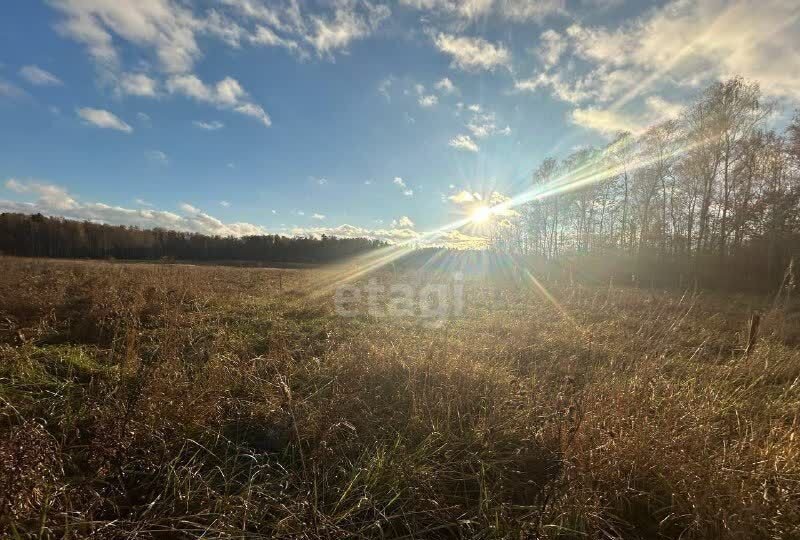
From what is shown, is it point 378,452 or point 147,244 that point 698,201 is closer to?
point 378,452

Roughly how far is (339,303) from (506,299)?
6.48 meters

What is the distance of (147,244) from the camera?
66.6 metres

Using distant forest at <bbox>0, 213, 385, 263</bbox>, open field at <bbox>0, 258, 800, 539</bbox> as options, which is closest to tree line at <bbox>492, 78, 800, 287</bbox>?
open field at <bbox>0, 258, 800, 539</bbox>

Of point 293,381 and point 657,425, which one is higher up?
point 657,425

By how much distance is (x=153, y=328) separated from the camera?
577cm

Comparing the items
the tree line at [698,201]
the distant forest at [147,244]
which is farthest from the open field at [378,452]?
the distant forest at [147,244]

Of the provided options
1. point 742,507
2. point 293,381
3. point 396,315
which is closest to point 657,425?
point 742,507

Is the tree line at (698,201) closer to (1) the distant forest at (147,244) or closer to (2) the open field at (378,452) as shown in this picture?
(2) the open field at (378,452)

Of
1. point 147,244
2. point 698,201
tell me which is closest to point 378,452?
point 698,201

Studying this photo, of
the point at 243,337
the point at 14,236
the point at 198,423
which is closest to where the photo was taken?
the point at 198,423

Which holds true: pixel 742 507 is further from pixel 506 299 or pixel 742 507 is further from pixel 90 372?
pixel 506 299

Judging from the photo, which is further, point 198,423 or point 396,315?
point 396,315

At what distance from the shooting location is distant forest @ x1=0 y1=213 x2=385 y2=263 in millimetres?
54562

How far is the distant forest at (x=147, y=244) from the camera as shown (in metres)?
54.6
